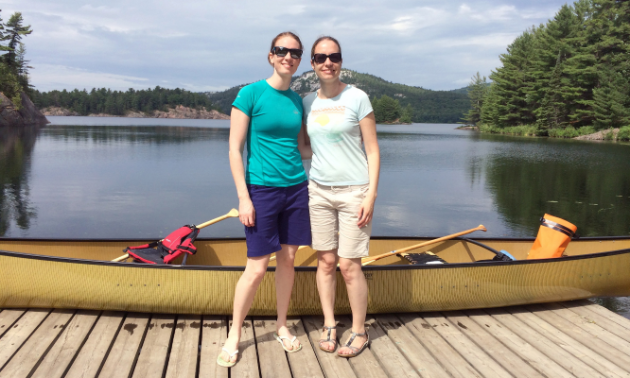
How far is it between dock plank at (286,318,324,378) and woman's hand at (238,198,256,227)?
0.89 meters

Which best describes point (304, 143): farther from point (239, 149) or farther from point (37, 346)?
point (37, 346)

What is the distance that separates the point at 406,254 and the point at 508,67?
57.1 meters

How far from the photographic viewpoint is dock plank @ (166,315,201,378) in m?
2.68

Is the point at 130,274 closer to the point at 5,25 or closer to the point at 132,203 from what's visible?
the point at 132,203

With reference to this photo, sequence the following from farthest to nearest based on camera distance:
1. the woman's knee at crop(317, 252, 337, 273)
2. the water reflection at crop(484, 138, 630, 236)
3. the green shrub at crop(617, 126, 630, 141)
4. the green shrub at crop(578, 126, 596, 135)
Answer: the green shrub at crop(578, 126, 596, 135), the green shrub at crop(617, 126, 630, 141), the water reflection at crop(484, 138, 630, 236), the woman's knee at crop(317, 252, 337, 273)

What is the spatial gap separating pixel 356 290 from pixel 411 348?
60 cm

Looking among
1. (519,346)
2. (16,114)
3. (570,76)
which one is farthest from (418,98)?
(519,346)

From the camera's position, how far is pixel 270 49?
103 inches

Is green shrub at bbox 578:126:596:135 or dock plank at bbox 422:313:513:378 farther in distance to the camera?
green shrub at bbox 578:126:596:135

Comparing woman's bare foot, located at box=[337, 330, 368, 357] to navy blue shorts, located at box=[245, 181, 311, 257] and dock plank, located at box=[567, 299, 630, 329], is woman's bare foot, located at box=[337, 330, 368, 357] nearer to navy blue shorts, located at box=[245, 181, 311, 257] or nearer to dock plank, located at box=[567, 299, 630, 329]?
navy blue shorts, located at box=[245, 181, 311, 257]

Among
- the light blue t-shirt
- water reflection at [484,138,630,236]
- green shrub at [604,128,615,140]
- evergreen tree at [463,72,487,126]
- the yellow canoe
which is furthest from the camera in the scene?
evergreen tree at [463,72,487,126]

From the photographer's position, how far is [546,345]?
123 inches

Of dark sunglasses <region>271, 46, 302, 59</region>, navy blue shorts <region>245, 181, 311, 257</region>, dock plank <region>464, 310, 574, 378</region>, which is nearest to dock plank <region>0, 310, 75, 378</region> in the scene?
navy blue shorts <region>245, 181, 311, 257</region>

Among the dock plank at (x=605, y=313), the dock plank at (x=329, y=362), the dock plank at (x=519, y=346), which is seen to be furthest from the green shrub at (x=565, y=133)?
the dock plank at (x=329, y=362)
